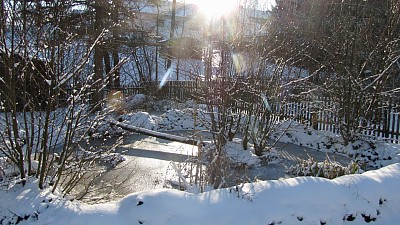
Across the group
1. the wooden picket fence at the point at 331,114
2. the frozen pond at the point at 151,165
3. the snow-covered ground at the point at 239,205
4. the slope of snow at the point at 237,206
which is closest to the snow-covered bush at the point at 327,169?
the frozen pond at the point at 151,165

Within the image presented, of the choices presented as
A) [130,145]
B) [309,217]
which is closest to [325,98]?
[130,145]

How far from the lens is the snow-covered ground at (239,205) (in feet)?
11.0

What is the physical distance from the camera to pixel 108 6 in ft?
44.1

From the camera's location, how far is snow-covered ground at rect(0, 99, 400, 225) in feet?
11.0

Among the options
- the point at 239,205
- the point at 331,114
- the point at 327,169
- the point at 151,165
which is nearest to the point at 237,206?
the point at 239,205

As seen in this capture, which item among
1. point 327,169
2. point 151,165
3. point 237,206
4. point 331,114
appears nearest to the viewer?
point 237,206

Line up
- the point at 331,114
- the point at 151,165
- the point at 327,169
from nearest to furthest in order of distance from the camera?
1. the point at 327,169
2. the point at 151,165
3. the point at 331,114

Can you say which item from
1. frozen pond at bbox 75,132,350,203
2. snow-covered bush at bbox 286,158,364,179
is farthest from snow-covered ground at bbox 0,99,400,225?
frozen pond at bbox 75,132,350,203

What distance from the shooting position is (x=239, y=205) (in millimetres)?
3543

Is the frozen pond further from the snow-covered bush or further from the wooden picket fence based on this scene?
the wooden picket fence

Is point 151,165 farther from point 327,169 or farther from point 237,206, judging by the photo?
point 237,206

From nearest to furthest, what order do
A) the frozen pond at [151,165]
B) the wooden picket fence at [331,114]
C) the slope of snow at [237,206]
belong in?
the slope of snow at [237,206] < the frozen pond at [151,165] < the wooden picket fence at [331,114]

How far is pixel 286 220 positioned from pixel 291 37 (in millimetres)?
10481

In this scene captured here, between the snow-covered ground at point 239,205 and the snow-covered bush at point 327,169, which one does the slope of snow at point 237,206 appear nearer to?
the snow-covered ground at point 239,205
